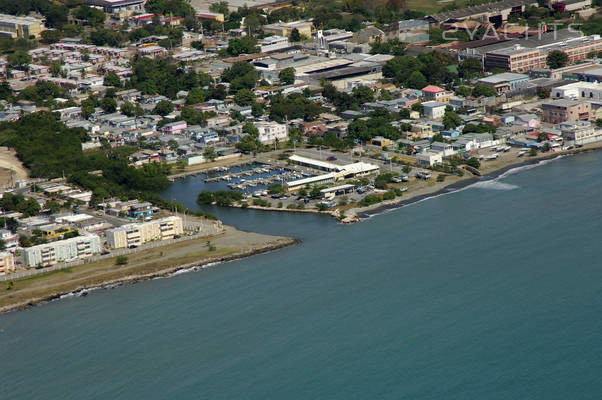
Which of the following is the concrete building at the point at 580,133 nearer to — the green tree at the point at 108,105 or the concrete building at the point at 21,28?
the green tree at the point at 108,105

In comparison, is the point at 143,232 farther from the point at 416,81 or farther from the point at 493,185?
the point at 416,81

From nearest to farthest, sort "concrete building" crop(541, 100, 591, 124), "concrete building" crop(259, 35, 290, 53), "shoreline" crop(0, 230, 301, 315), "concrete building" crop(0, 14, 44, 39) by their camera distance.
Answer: "shoreline" crop(0, 230, 301, 315)
"concrete building" crop(541, 100, 591, 124)
"concrete building" crop(259, 35, 290, 53)
"concrete building" crop(0, 14, 44, 39)

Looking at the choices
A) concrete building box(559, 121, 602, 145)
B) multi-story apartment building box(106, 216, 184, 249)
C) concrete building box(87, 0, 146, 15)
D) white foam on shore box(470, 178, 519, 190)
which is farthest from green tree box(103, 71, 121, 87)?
white foam on shore box(470, 178, 519, 190)

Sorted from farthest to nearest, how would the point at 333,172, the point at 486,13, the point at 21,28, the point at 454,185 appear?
the point at 21,28, the point at 486,13, the point at 333,172, the point at 454,185

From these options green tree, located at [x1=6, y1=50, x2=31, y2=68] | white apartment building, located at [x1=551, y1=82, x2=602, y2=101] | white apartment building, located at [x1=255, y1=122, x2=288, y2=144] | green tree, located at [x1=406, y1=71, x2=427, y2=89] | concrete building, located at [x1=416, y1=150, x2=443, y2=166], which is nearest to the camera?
concrete building, located at [x1=416, y1=150, x2=443, y2=166]

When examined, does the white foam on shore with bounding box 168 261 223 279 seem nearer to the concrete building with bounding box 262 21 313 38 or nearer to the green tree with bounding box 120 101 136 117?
the green tree with bounding box 120 101 136 117

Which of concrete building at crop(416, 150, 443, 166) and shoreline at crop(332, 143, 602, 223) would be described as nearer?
shoreline at crop(332, 143, 602, 223)

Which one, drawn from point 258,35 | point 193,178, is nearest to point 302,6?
point 258,35

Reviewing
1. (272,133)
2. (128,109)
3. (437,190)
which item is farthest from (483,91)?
(128,109)
